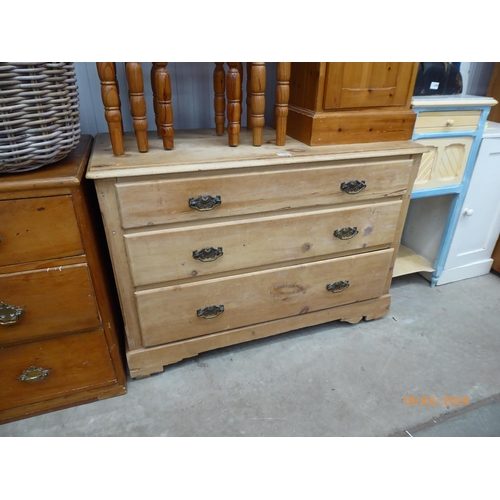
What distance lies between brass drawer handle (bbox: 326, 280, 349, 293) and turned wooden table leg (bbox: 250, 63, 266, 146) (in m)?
0.69

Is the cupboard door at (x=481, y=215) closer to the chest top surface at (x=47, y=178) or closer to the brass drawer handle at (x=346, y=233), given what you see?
the brass drawer handle at (x=346, y=233)

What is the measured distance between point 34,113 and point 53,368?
0.85m

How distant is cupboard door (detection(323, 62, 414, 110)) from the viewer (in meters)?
1.37

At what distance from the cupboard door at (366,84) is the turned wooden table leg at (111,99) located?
759 mm

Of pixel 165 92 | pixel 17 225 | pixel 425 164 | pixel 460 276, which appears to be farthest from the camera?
pixel 460 276

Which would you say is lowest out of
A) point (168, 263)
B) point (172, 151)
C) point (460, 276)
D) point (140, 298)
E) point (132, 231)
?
point (460, 276)

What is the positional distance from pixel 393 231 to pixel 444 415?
759mm

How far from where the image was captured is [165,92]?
1.21 metres

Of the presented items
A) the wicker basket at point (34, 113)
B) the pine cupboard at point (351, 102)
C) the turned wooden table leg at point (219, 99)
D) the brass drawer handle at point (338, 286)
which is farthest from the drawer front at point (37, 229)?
the brass drawer handle at point (338, 286)

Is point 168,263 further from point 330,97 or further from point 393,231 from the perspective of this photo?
point 393,231

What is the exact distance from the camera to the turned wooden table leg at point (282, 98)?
51.1 inches

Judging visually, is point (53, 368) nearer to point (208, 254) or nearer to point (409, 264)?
point (208, 254)
